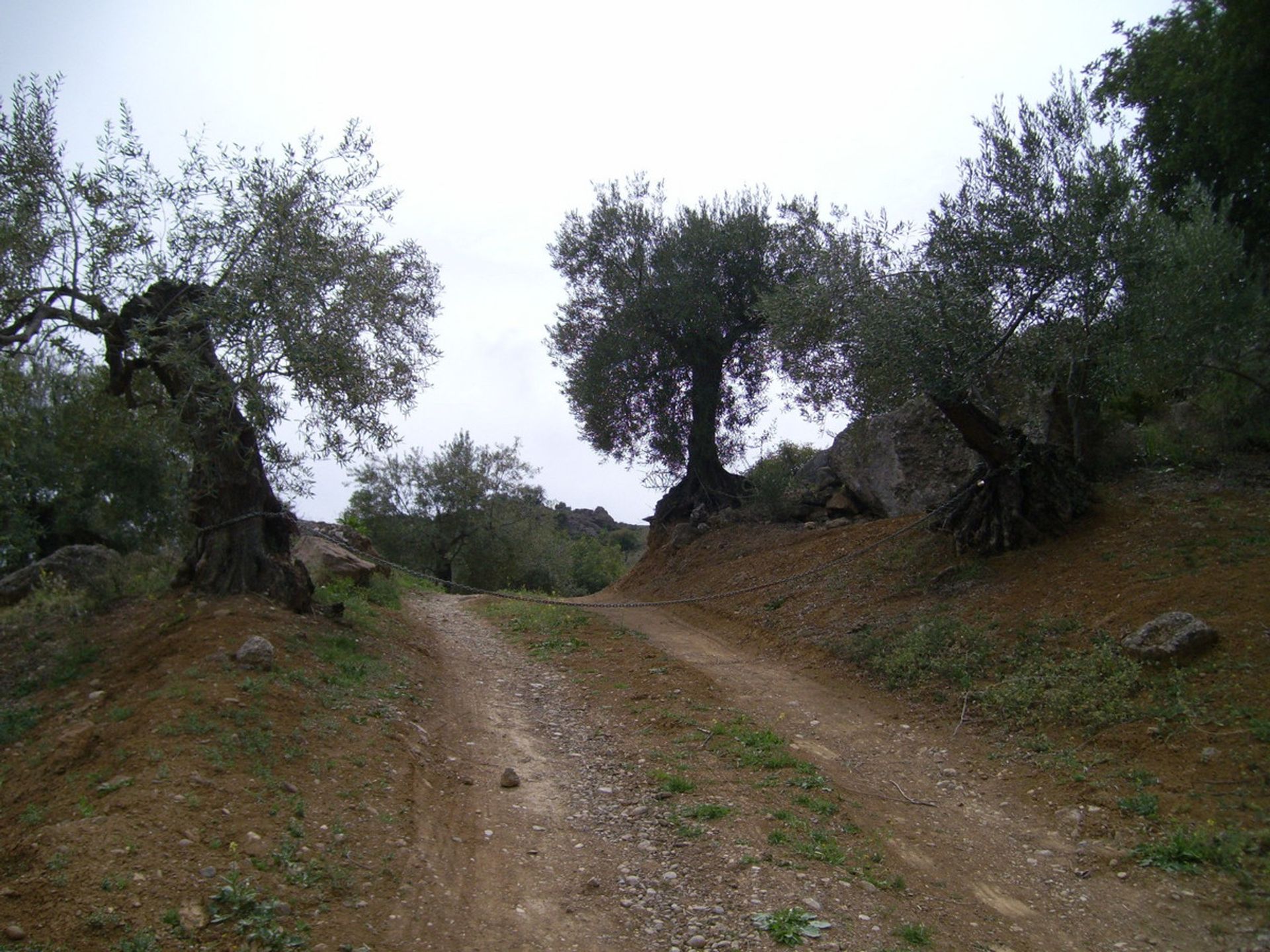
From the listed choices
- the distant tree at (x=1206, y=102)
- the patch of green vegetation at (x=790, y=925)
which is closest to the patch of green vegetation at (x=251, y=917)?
the patch of green vegetation at (x=790, y=925)

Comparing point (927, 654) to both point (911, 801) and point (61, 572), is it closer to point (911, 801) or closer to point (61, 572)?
point (911, 801)

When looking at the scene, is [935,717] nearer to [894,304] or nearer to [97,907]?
[894,304]

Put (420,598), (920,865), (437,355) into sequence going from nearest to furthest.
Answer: (920,865) → (437,355) → (420,598)

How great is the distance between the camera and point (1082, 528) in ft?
35.5

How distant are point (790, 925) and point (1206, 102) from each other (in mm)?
13537

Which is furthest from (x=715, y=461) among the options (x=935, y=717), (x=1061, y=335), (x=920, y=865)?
(x=920, y=865)

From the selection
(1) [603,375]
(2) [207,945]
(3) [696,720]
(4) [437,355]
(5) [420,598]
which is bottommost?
(2) [207,945]

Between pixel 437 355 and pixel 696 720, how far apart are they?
693cm

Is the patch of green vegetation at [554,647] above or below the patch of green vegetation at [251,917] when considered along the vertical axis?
above

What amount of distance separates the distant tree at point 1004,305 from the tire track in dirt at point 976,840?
3754 millimetres

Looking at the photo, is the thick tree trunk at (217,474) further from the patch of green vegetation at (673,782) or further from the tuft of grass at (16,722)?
the patch of green vegetation at (673,782)

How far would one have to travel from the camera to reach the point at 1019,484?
1114 cm

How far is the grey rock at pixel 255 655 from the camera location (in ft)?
26.5

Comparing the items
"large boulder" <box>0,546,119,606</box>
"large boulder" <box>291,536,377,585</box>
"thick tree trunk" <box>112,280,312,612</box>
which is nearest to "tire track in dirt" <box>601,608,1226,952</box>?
"thick tree trunk" <box>112,280,312,612</box>
